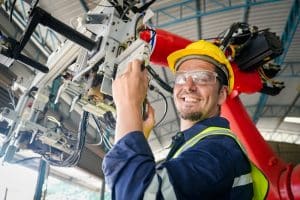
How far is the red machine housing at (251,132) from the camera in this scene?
235 centimetres

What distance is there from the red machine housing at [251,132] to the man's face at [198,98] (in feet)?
2.29

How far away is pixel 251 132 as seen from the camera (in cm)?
256

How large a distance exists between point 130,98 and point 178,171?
0.38 m

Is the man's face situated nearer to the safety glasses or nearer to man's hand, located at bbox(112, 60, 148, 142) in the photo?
the safety glasses

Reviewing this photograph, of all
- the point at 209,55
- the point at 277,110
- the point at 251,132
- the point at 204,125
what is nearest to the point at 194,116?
the point at 204,125

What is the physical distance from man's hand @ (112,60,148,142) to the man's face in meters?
0.45

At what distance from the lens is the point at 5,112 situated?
132 inches

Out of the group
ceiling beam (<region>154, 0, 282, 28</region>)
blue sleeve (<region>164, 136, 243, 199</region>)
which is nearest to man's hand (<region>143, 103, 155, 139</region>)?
blue sleeve (<region>164, 136, 243, 199</region>)

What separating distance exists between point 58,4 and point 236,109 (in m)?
5.92

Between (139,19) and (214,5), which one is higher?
(214,5)

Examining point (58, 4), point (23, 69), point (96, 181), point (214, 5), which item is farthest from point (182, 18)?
point (96, 181)

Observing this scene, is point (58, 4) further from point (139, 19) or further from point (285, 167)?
point (285, 167)

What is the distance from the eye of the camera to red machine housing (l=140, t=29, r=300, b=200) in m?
2.35

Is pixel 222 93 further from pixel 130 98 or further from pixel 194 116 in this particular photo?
pixel 130 98
